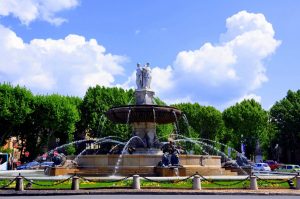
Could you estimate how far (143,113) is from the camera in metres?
29.7

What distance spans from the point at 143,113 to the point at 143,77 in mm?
4030

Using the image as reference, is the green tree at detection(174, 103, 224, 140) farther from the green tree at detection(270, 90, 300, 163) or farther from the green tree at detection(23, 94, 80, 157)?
the green tree at detection(23, 94, 80, 157)

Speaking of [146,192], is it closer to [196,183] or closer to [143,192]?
[143,192]

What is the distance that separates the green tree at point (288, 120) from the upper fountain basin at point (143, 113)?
42.8 m

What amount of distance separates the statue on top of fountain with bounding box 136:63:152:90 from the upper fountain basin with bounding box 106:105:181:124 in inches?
125

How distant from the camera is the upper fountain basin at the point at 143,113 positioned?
2936 cm

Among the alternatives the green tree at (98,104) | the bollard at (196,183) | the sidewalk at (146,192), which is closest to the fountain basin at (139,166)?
the bollard at (196,183)

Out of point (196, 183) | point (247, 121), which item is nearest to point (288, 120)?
point (247, 121)

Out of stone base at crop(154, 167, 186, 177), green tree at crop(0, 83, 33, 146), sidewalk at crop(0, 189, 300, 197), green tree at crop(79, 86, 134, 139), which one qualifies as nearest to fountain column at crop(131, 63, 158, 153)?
stone base at crop(154, 167, 186, 177)

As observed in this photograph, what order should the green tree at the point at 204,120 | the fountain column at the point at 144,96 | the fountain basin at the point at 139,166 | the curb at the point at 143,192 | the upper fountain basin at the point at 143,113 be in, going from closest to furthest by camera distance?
1. the curb at the point at 143,192
2. the fountain basin at the point at 139,166
3. the upper fountain basin at the point at 143,113
4. the fountain column at the point at 144,96
5. the green tree at the point at 204,120

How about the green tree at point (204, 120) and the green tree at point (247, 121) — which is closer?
the green tree at point (204, 120)

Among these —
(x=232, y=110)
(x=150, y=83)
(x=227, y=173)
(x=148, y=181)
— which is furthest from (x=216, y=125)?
(x=148, y=181)

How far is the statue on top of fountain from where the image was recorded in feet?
108

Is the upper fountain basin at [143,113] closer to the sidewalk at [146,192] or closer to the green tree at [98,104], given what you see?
the sidewalk at [146,192]
